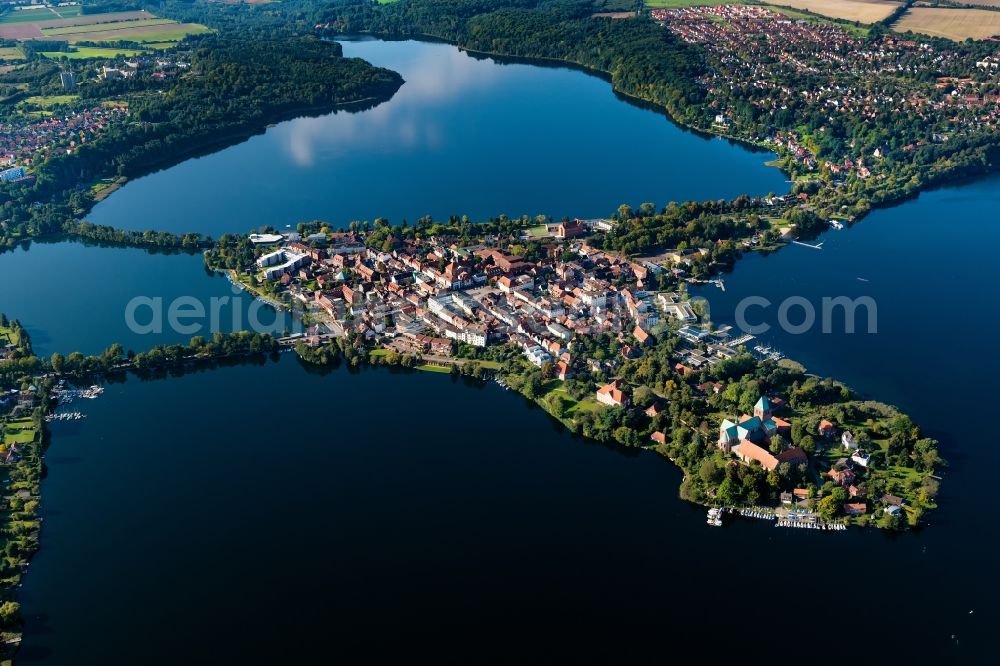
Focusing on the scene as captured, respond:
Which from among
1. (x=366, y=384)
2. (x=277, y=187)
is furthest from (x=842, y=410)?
(x=277, y=187)

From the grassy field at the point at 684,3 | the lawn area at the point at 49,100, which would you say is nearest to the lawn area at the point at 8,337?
the lawn area at the point at 49,100

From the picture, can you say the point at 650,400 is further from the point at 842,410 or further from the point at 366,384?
the point at 366,384

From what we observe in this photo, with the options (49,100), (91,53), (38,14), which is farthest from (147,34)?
(49,100)

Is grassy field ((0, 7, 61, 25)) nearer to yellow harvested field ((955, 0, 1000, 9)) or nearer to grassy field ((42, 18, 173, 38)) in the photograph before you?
grassy field ((42, 18, 173, 38))

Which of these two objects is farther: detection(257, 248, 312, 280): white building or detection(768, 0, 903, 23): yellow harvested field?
detection(768, 0, 903, 23): yellow harvested field

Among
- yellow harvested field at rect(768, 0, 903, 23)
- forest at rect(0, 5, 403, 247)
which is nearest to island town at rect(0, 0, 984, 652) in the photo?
forest at rect(0, 5, 403, 247)

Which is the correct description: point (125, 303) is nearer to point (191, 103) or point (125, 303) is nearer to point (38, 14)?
point (191, 103)

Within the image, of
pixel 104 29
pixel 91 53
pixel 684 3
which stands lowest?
pixel 91 53
